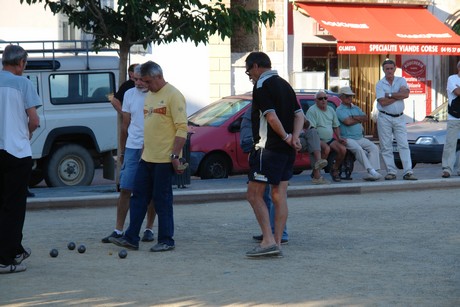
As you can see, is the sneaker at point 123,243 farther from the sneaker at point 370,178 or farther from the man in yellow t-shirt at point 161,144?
the sneaker at point 370,178

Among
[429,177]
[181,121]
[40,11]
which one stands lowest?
[429,177]

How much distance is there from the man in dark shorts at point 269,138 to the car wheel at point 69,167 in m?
7.56

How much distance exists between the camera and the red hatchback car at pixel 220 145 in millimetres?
17969

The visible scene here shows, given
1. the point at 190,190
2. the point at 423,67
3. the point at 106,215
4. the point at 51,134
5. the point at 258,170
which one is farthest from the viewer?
the point at 423,67

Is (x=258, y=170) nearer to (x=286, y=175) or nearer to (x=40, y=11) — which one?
(x=286, y=175)

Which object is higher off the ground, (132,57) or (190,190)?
(132,57)

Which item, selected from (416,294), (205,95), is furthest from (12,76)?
(205,95)

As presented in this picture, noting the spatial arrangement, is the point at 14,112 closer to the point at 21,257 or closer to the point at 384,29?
the point at 21,257

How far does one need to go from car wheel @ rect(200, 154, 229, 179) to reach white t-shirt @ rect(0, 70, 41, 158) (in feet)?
29.5

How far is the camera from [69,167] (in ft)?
56.4

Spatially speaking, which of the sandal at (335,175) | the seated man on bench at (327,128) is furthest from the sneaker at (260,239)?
the sandal at (335,175)

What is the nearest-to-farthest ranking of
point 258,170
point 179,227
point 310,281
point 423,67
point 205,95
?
1. point 310,281
2. point 258,170
3. point 179,227
4. point 205,95
5. point 423,67

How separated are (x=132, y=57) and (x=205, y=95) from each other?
2.49 metres

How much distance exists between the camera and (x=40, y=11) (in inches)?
1041
